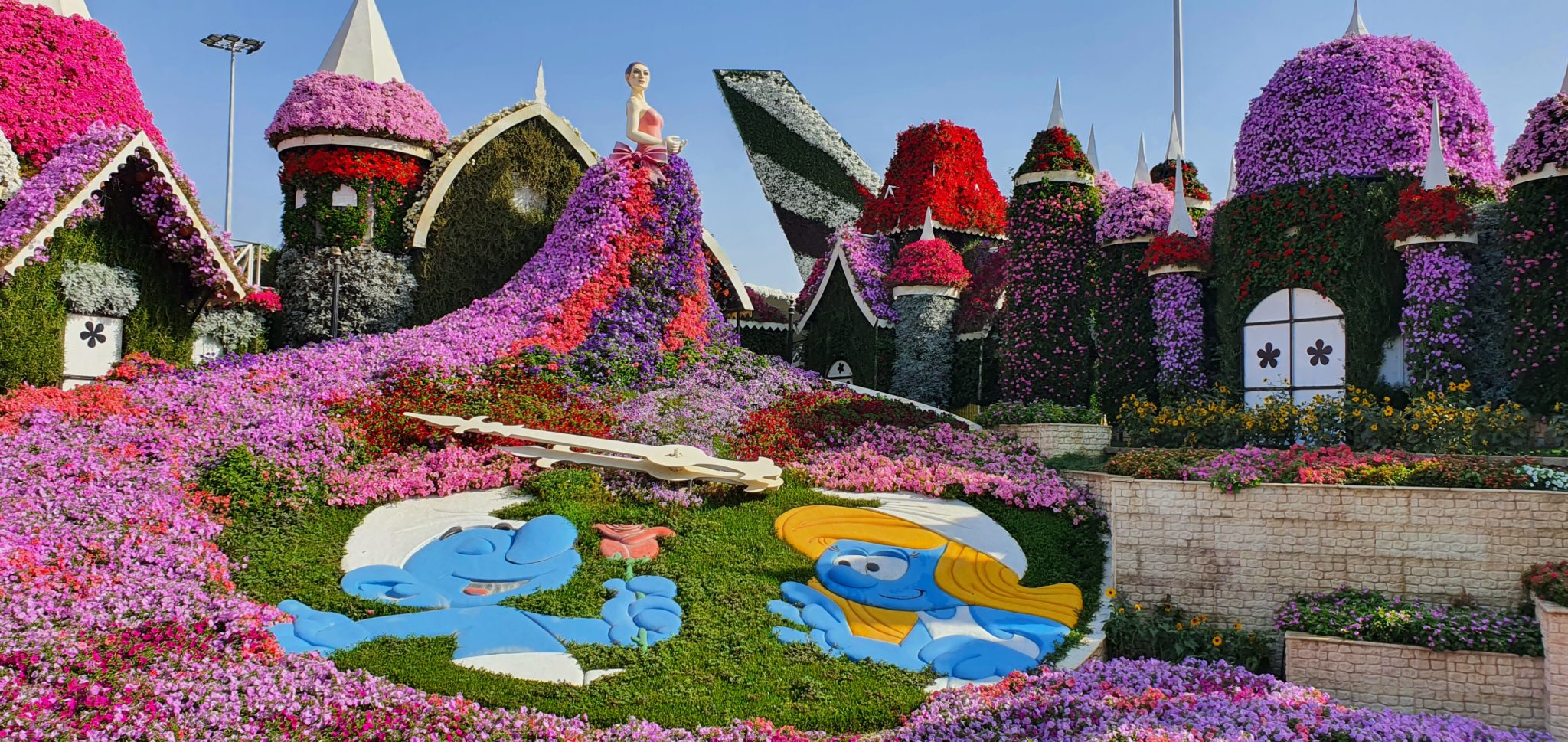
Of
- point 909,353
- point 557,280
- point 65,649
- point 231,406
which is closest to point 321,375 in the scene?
point 231,406

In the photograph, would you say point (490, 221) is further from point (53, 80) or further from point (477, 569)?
point (477, 569)

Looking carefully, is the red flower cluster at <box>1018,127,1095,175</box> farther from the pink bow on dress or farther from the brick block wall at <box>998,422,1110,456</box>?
the pink bow on dress

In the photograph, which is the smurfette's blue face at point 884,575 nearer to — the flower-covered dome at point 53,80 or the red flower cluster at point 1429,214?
the red flower cluster at point 1429,214

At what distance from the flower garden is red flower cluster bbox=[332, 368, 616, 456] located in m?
0.07

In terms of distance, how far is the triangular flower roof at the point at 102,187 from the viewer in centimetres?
1455

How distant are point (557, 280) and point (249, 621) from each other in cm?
992

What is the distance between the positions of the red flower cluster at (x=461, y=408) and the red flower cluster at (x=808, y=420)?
208 centimetres

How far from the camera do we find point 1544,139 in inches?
522

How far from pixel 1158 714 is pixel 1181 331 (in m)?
10.8

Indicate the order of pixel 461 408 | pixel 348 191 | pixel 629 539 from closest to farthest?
1. pixel 629 539
2. pixel 461 408
3. pixel 348 191

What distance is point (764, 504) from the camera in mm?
12836

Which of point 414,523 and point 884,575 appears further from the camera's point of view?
point 414,523

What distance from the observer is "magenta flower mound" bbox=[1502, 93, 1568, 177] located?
516 inches

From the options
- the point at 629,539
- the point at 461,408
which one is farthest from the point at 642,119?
the point at 629,539
